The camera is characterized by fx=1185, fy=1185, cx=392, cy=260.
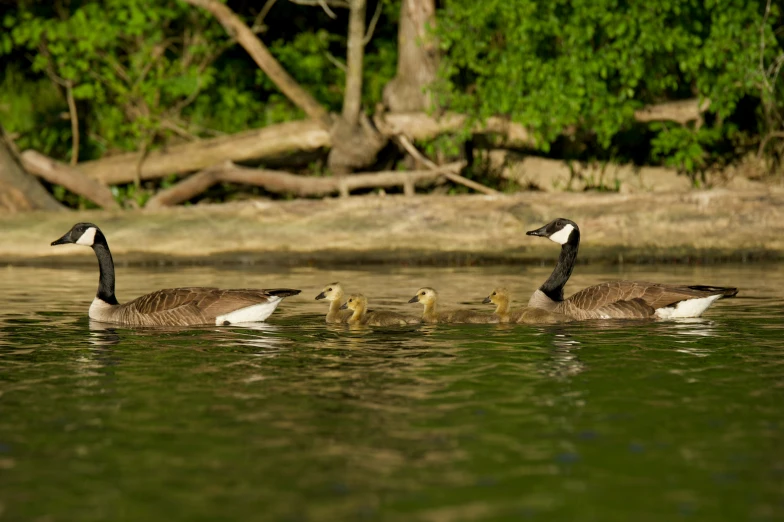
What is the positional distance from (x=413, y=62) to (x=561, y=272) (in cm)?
1120

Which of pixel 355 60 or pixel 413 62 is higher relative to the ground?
pixel 413 62

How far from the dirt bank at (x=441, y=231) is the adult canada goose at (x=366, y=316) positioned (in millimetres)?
7531

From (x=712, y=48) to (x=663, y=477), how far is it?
16694 millimetres


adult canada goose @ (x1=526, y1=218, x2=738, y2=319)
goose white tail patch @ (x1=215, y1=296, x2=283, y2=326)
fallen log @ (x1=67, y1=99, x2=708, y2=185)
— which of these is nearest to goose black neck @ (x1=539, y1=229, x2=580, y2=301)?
adult canada goose @ (x1=526, y1=218, x2=738, y2=319)

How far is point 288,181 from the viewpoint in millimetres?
24062

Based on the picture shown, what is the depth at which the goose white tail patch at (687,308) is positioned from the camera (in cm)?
1335

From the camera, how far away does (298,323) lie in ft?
45.1

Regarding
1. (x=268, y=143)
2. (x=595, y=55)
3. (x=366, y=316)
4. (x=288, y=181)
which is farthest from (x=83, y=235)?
(x=595, y=55)

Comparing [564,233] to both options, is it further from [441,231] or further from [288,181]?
[288,181]

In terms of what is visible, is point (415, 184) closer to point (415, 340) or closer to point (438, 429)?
point (415, 340)

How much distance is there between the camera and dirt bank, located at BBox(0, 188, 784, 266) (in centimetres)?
2059

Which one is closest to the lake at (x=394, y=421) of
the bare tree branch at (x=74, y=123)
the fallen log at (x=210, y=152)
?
the fallen log at (x=210, y=152)

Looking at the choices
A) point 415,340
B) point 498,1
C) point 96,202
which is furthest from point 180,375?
point 96,202

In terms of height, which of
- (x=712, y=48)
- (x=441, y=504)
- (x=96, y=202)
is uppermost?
(x=712, y=48)
